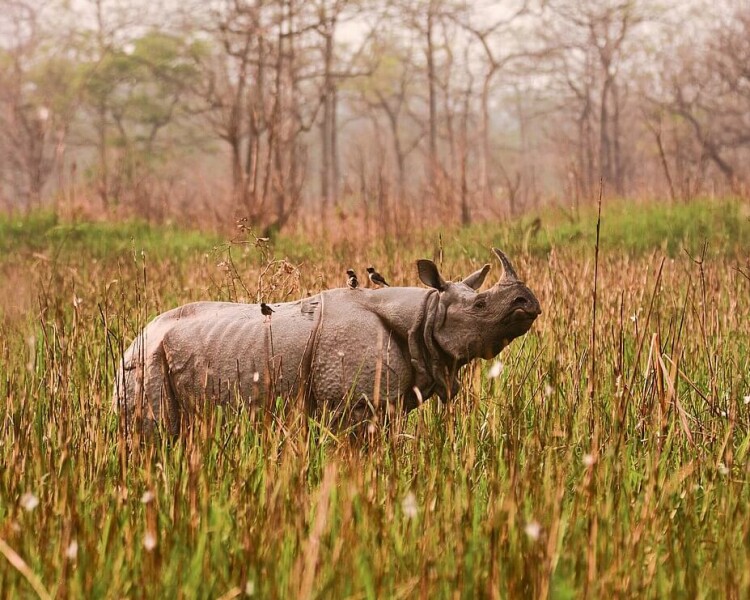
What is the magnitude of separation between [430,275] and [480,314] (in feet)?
A: 0.69

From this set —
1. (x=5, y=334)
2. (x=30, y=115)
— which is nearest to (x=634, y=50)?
(x=30, y=115)

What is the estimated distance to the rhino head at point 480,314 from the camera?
2496mm

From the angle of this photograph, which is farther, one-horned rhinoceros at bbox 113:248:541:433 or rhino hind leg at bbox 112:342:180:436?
rhino hind leg at bbox 112:342:180:436

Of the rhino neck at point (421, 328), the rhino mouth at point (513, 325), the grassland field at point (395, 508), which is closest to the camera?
the grassland field at point (395, 508)

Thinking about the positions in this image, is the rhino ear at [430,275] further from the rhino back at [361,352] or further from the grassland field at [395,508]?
the grassland field at [395,508]

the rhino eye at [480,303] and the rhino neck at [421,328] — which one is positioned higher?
the rhino eye at [480,303]

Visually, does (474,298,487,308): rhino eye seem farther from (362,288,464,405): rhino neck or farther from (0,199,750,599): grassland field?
(0,199,750,599): grassland field

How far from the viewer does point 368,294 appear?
271 centimetres

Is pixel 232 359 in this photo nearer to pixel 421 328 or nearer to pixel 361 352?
pixel 361 352

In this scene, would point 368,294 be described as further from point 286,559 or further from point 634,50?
point 634,50

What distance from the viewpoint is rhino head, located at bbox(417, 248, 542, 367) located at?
2.50 metres

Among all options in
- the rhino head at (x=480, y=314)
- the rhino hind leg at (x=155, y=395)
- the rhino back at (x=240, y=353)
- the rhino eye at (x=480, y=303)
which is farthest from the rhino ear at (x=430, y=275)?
the rhino hind leg at (x=155, y=395)

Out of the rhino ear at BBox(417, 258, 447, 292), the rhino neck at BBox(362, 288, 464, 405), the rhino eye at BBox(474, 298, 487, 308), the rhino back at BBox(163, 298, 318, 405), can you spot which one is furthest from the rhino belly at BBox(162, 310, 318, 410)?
the rhino eye at BBox(474, 298, 487, 308)

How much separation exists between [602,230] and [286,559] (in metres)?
8.04
